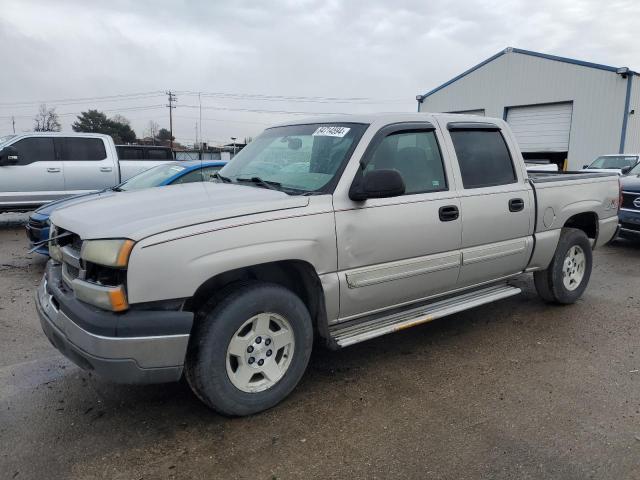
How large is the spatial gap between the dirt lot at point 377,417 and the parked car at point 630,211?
4.52 meters

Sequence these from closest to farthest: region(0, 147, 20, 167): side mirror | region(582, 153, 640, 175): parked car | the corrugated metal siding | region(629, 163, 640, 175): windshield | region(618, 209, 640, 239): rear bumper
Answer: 1. region(618, 209, 640, 239): rear bumper
2. region(629, 163, 640, 175): windshield
3. region(0, 147, 20, 167): side mirror
4. region(582, 153, 640, 175): parked car
5. the corrugated metal siding

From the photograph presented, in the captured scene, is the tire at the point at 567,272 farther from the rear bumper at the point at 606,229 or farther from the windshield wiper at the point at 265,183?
the windshield wiper at the point at 265,183

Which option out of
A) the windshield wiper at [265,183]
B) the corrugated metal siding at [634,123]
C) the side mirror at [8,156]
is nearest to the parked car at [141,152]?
the side mirror at [8,156]

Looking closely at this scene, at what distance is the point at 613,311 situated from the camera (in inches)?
208

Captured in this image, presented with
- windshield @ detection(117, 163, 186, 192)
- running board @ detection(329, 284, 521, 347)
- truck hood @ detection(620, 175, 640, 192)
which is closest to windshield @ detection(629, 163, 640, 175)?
truck hood @ detection(620, 175, 640, 192)

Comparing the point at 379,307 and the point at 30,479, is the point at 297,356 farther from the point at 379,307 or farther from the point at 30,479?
the point at 30,479

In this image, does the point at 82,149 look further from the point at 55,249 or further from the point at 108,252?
the point at 108,252

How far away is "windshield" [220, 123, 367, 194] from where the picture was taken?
351cm

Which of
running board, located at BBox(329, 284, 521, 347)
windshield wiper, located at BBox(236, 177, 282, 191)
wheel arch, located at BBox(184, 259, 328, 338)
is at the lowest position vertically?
running board, located at BBox(329, 284, 521, 347)

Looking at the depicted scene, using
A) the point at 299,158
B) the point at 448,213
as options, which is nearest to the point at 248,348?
the point at 299,158

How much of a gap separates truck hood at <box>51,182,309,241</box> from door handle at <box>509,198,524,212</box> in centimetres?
211

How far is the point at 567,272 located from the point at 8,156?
10.1 metres

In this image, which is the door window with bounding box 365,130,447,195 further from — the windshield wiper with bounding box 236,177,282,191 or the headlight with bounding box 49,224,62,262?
the headlight with bounding box 49,224,62,262

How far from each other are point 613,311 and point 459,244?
2487mm
